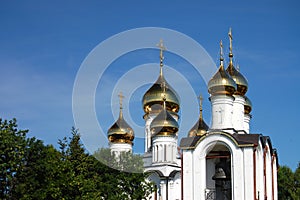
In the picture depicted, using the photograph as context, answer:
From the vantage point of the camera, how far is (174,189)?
1273 inches

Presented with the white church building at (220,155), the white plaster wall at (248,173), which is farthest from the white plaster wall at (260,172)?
the white plaster wall at (248,173)

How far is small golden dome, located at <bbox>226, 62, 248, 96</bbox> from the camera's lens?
100.0ft

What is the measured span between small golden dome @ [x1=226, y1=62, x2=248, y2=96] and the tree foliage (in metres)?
7.27

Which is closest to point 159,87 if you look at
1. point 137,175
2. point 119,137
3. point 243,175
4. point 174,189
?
point 119,137

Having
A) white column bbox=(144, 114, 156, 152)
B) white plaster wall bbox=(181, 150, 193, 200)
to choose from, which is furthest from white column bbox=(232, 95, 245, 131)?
white column bbox=(144, 114, 156, 152)

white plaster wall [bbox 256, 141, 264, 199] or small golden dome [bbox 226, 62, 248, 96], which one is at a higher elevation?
small golden dome [bbox 226, 62, 248, 96]

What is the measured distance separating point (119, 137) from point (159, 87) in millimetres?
4423

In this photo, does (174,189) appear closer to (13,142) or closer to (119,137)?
(119,137)

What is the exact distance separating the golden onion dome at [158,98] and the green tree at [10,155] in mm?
13644

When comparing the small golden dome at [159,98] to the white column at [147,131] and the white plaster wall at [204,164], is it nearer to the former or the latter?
the white column at [147,131]

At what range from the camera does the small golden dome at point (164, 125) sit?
107 feet

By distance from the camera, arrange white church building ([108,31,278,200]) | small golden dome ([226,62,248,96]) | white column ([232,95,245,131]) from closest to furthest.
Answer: white church building ([108,31,278,200]), white column ([232,95,245,131]), small golden dome ([226,62,248,96])

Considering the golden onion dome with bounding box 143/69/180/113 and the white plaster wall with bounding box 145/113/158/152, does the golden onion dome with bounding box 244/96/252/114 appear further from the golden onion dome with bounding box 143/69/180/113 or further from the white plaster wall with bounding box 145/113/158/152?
the white plaster wall with bounding box 145/113/158/152

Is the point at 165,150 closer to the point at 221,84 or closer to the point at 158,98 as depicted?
the point at 158,98
